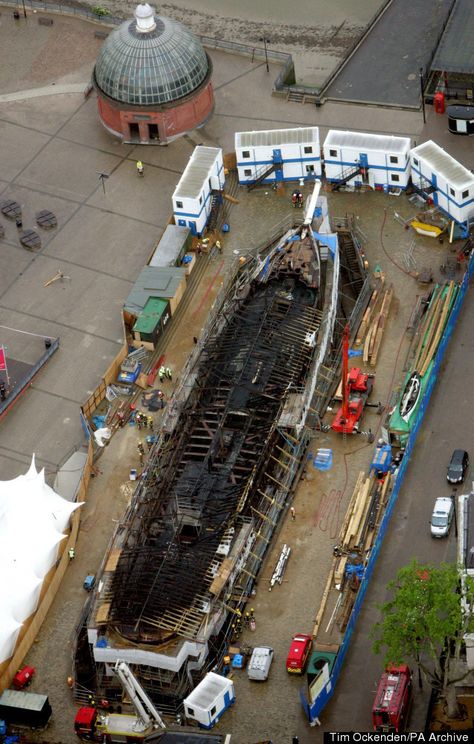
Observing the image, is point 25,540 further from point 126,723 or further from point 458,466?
point 458,466

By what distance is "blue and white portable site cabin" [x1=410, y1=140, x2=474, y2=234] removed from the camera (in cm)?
18188

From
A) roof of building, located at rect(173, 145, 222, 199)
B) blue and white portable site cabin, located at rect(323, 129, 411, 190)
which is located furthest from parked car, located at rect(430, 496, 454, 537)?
roof of building, located at rect(173, 145, 222, 199)

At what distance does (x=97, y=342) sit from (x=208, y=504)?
26.7 meters

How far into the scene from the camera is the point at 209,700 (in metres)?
144

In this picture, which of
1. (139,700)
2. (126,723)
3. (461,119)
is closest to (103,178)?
(461,119)

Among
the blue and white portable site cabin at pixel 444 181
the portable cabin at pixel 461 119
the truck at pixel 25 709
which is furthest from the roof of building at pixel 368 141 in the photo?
the truck at pixel 25 709

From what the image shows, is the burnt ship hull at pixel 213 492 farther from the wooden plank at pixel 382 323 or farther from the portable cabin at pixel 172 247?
the portable cabin at pixel 172 247

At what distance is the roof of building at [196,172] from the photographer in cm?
18425

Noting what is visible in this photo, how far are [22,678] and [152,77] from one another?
68034mm

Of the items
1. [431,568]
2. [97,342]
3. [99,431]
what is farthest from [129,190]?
[431,568]

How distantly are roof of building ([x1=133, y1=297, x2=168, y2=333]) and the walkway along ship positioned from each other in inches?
187

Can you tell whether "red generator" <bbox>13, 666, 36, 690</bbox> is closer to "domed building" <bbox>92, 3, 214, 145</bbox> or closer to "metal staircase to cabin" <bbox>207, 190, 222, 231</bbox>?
"metal staircase to cabin" <bbox>207, 190, 222, 231</bbox>

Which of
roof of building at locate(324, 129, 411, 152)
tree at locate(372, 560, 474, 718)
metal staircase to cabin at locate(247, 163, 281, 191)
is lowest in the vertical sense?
tree at locate(372, 560, 474, 718)

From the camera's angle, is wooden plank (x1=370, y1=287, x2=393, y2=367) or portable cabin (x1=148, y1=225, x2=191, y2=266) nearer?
wooden plank (x1=370, y1=287, x2=393, y2=367)
